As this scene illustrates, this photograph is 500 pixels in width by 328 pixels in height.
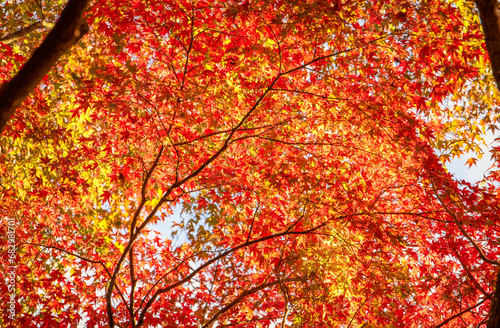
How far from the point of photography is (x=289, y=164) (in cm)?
377

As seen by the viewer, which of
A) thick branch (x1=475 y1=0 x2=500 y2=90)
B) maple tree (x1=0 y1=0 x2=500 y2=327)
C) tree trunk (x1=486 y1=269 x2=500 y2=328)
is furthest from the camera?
maple tree (x1=0 y1=0 x2=500 y2=327)

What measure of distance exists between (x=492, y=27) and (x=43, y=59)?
2.80 meters

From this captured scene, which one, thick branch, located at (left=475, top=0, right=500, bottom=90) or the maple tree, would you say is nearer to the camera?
thick branch, located at (left=475, top=0, right=500, bottom=90)

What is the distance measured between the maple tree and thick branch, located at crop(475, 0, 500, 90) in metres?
0.91

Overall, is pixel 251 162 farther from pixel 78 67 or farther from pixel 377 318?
pixel 78 67

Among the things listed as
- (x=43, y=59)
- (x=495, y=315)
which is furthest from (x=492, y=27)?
(x=43, y=59)

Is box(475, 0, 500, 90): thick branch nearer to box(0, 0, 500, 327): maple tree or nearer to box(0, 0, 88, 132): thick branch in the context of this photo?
box(0, 0, 500, 327): maple tree

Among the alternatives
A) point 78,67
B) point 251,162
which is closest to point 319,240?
point 251,162

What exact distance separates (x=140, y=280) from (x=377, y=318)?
9.43ft

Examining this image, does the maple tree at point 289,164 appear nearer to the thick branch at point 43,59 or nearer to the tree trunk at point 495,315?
the thick branch at point 43,59

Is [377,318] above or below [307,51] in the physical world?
below

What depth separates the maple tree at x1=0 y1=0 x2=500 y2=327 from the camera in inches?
135

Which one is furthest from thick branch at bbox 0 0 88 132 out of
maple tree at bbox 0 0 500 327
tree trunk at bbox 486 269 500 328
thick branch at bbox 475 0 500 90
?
tree trunk at bbox 486 269 500 328

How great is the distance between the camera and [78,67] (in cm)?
539
